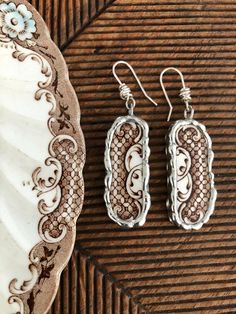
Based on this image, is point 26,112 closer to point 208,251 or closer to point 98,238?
point 98,238

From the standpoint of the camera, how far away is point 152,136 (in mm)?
729

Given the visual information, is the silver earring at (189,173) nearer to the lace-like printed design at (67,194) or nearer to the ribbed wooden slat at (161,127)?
the ribbed wooden slat at (161,127)

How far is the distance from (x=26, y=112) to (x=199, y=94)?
254 mm

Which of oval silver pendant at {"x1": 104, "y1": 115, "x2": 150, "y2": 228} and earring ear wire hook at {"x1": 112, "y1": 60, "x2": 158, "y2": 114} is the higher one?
earring ear wire hook at {"x1": 112, "y1": 60, "x2": 158, "y2": 114}

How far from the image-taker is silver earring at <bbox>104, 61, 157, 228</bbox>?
695mm

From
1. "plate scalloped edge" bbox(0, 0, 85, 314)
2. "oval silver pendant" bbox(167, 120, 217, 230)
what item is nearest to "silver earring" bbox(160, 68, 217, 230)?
"oval silver pendant" bbox(167, 120, 217, 230)

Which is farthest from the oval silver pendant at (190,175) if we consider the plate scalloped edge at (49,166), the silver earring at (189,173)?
the plate scalloped edge at (49,166)

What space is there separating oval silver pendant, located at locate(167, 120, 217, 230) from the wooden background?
0.02 metres

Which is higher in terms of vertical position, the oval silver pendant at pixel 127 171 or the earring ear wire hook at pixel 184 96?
the earring ear wire hook at pixel 184 96

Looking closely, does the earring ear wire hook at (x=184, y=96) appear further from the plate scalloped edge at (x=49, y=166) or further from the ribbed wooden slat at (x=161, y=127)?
the plate scalloped edge at (x=49, y=166)

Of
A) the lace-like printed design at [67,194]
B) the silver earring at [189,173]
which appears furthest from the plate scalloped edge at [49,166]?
the silver earring at [189,173]

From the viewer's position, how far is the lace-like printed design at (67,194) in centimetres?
65

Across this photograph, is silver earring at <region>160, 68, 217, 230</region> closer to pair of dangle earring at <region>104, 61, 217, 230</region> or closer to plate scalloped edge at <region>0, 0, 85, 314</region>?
pair of dangle earring at <region>104, 61, 217, 230</region>

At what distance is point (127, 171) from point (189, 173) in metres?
0.09
